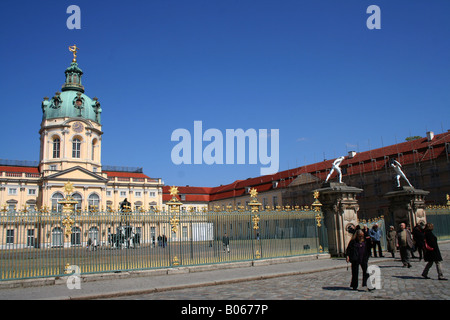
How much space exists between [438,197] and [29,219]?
3899cm

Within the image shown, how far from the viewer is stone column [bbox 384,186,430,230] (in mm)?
19297

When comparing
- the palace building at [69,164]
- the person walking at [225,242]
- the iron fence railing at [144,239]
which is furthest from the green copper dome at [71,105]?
the person walking at [225,242]

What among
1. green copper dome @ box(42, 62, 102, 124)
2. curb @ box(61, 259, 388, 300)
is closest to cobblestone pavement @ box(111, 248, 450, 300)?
curb @ box(61, 259, 388, 300)

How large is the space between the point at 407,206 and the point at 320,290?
12.3 metres

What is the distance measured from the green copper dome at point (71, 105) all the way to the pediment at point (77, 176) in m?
8.14

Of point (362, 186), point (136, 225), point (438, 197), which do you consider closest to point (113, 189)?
point (362, 186)

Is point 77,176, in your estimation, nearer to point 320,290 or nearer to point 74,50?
point 74,50

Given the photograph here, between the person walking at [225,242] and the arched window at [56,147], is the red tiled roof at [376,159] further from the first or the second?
the person walking at [225,242]

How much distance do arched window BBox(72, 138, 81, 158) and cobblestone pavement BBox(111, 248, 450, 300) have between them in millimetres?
46832

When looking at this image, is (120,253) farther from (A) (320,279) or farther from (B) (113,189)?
(B) (113,189)

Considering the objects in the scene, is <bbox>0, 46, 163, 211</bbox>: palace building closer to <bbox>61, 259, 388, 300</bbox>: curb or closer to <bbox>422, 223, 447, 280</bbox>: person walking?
<bbox>61, 259, 388, 300</bbox>: curb

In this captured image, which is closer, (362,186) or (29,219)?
(29,219)

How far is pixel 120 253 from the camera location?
1246 centimetres

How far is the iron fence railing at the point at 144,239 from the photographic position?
11562 millimetres
